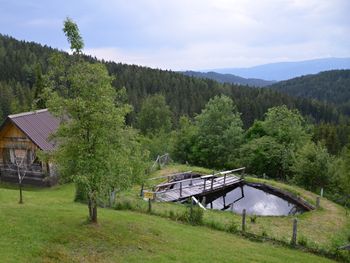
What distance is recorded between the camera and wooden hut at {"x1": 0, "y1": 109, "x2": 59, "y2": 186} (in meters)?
30.9

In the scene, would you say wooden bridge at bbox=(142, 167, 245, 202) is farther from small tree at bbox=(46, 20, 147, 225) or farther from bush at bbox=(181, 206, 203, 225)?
small tree at bbox=(46, 20, 147, 225)

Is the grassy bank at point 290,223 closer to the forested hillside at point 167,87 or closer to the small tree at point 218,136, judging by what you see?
the small tree at point 218,136

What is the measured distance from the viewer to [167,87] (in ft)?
456

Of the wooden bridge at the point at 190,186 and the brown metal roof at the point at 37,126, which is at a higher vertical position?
the brown metal roof at the point at 37,126

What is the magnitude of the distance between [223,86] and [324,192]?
12493 centimetres

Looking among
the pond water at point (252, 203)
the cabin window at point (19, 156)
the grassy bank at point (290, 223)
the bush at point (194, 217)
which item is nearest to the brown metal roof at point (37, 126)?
the cabin window at point (19, 156)

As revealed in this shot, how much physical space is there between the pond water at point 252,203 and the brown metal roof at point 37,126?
49.0 ft

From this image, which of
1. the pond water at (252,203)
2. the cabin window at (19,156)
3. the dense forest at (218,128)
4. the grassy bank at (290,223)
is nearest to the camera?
the grassy bank at (290,223)

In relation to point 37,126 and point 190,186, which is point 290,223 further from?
point 37,126

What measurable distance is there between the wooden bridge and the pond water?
918 mm

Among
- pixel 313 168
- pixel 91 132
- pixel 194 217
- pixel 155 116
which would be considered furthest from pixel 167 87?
pixel 91 132

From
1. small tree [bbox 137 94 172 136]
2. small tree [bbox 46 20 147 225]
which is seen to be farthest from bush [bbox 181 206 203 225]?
small tree [bbox 137 94 172 136]

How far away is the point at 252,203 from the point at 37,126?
19917 mm

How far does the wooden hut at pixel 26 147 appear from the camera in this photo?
30.9 meters
